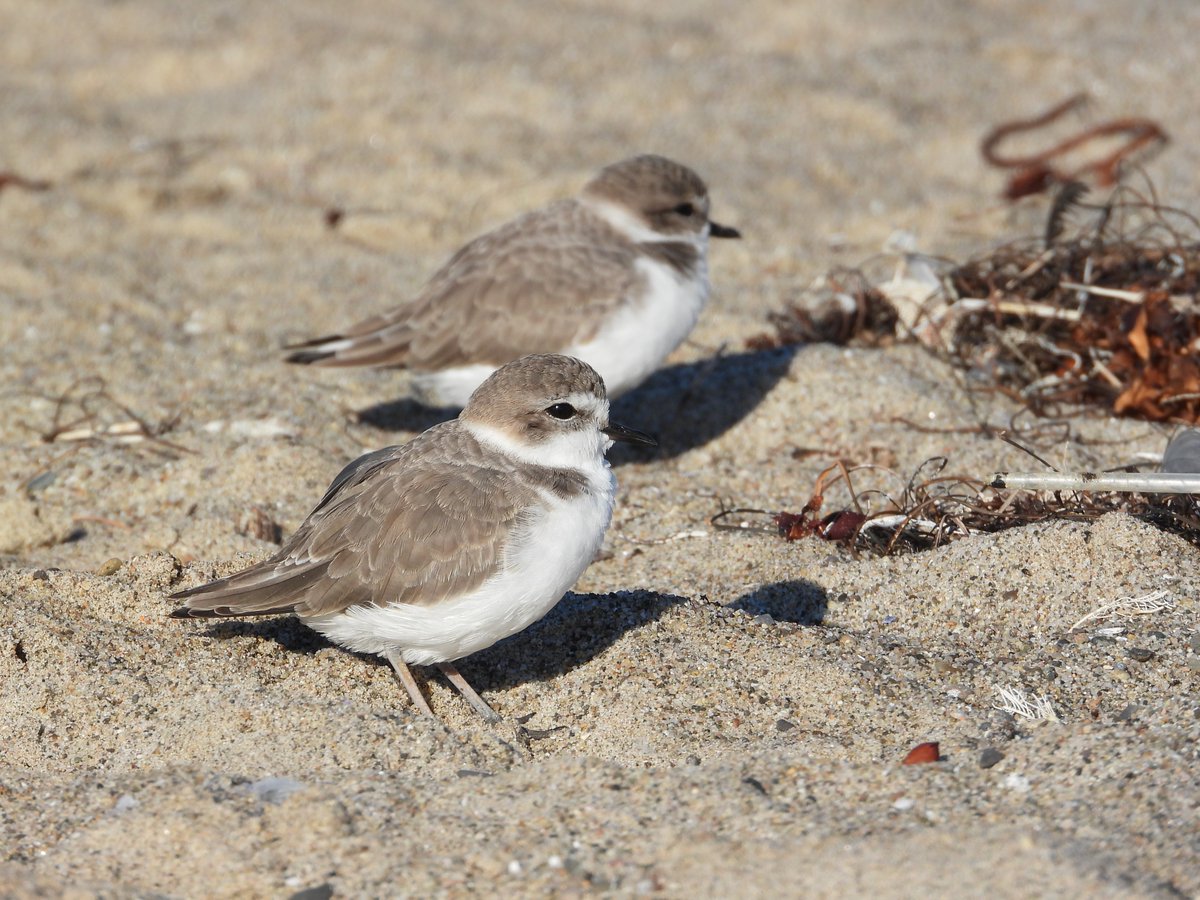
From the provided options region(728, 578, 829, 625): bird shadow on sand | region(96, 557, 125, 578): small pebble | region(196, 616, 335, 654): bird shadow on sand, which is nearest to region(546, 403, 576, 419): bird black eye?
region(728, 578, 829, 625): bird shadow on sand

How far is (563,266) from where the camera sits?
6.25 meters

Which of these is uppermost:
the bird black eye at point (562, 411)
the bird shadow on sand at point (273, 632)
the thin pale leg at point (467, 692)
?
the bird black eye at point (562, 411)

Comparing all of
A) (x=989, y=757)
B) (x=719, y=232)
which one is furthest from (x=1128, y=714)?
(x=719, y=232)

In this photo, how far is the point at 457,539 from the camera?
3961mm

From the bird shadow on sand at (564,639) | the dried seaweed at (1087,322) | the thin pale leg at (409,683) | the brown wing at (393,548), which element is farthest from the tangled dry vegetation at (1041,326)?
the thin pale leg at (409,683)

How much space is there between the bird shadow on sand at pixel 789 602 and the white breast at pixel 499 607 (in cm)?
78

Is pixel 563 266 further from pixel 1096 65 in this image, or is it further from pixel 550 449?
pixel 1096 65

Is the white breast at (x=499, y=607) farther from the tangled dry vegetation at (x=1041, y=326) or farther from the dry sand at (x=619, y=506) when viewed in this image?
the tangled dry vegetation at (x=1041, y=326)

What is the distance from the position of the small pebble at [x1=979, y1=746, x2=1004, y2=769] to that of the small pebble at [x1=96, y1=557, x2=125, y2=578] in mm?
2869

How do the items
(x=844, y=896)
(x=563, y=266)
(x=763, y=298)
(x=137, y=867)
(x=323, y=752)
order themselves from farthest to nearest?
(x=763, y=298) → (x=563, y=266) → (x=323, y=752) → (x=137, y=867) → (x=844, y=896)

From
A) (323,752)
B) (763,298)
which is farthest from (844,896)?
(763,298)

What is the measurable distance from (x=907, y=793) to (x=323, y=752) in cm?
153

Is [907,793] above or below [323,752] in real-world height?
above

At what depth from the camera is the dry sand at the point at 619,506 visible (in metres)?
3.19
